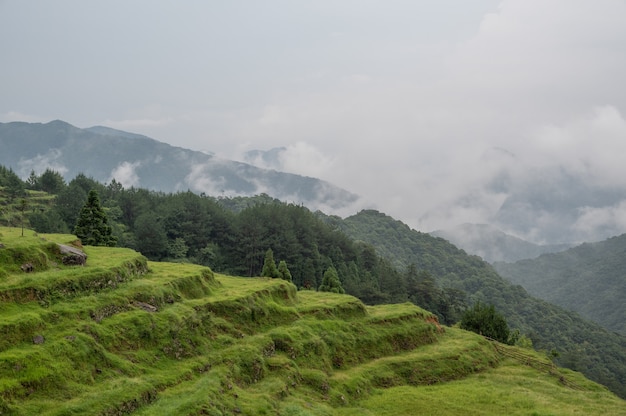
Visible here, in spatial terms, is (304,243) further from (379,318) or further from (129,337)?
(129,337)

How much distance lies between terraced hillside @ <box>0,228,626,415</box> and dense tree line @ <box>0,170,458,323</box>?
45.8 meters

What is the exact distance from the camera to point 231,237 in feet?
351

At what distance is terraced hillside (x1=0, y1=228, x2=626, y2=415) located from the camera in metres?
23.7

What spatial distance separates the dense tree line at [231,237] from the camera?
313ft

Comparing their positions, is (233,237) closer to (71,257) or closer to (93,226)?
(93,226)

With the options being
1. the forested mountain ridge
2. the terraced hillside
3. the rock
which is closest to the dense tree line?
the forested mountain ridge

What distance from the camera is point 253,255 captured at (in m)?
106

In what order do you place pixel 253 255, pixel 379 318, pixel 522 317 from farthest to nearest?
pixel 522 317 → pixel 253 255 → pixel 379 318

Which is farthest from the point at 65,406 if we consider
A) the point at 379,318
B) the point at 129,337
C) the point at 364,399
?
the point at 379,318

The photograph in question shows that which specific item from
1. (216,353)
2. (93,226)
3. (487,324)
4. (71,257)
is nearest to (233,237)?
(93,226)

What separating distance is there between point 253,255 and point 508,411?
76.3m

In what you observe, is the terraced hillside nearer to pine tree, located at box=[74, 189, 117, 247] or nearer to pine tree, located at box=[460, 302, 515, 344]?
pine tree, located at box=[74, 189, 117, 247]

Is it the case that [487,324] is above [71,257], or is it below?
below

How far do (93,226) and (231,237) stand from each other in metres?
49.7
